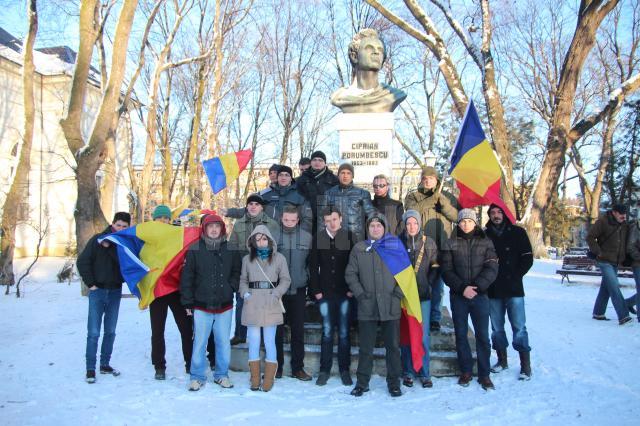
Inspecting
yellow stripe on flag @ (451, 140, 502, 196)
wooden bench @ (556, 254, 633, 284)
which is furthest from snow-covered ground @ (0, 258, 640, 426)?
wooden bench @ (556, 254, 633, 284)

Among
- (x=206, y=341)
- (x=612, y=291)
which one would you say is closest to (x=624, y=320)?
(x=612, y=291)

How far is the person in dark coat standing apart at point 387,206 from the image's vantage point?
5.86 metres

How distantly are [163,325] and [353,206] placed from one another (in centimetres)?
263

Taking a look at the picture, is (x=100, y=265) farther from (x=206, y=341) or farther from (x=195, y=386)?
(x=195, y=386)

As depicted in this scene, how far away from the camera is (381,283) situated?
4.92 metres

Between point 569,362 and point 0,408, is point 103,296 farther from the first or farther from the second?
point 569,362

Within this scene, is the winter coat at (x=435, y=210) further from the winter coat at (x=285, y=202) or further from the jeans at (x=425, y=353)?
the winter coat at (x=285, y=202)

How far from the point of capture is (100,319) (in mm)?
5371

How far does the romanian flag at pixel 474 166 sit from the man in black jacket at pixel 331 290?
1711 mm

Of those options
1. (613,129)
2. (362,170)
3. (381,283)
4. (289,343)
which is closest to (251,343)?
(289,343)

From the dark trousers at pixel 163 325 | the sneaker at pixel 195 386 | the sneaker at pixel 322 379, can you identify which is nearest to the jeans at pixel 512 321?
the sneaker at pixel 322 379

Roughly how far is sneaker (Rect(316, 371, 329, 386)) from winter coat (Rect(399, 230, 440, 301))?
134cm

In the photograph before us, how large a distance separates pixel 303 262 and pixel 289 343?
3.88 feet

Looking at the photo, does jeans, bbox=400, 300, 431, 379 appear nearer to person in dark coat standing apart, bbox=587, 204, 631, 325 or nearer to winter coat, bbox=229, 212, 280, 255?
winter coat, bbox=229, 212, 280, 255
